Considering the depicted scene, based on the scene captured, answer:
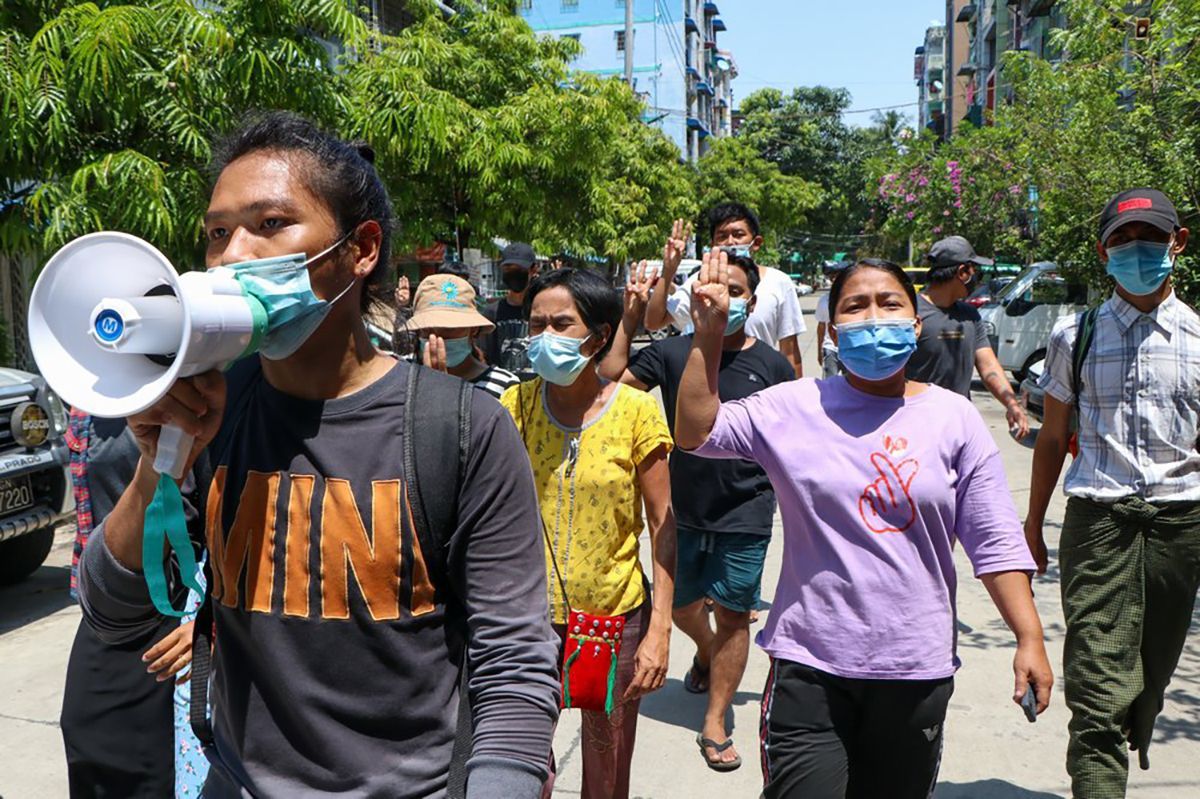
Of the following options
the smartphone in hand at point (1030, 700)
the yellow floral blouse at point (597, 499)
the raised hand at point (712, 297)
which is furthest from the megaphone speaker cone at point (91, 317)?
the smartphone in hand at point (1030, 700)

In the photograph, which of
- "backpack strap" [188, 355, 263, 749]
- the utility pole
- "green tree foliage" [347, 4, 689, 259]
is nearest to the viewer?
"backpack strap" [188, 355, 263, 749]

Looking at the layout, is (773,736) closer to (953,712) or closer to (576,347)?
(576,347)

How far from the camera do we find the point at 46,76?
697 centimetres

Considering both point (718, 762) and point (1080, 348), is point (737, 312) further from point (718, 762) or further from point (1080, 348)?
point (718, 762)

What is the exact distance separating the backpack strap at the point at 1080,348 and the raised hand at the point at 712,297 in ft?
5.62

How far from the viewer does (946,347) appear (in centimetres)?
594

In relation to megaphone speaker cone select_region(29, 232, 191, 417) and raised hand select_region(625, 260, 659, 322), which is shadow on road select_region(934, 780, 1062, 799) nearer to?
raised hand select_region(625, 260, 659, 322)

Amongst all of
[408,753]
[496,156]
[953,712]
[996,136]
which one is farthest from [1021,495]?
[996,136]

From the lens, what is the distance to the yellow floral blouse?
10.9ft

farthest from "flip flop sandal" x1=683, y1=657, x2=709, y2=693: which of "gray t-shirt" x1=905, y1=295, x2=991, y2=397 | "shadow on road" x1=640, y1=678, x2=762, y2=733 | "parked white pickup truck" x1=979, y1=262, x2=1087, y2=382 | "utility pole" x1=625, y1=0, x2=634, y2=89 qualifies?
"utility pole" x1=625, y1=0, x2=634, y2=89

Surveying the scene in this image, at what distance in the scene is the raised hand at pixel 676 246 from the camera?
3.54 metres

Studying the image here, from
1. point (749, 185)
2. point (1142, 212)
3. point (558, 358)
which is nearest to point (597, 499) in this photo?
point (558, 358)

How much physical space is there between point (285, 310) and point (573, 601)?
189cm

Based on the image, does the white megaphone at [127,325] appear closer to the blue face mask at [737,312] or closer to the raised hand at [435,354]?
the raised hand at [435,354]
